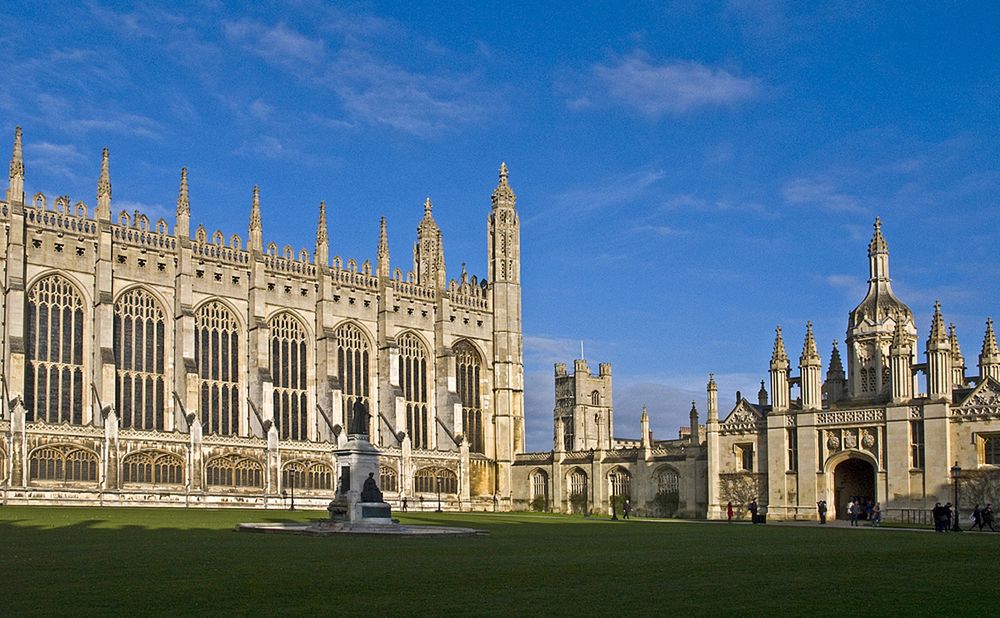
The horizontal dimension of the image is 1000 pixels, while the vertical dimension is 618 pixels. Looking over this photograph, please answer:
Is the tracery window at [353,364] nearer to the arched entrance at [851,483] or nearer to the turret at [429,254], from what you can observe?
the turret at [429,254]

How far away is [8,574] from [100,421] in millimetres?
45877

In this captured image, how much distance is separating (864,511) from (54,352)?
41652 mm

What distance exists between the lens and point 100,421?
6225 centimetres

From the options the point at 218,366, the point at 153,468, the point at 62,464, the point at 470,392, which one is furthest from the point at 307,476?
the point at 470,392

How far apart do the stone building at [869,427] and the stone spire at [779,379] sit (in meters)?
0.05

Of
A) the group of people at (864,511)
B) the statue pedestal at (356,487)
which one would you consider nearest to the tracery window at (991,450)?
the group of people at (864,511)

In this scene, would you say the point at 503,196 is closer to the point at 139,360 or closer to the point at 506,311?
the point at 506,311

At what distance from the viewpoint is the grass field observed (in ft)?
48.0

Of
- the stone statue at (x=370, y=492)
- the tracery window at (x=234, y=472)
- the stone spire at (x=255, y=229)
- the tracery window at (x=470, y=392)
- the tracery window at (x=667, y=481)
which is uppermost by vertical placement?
the stone spire at (x=255, y=229)

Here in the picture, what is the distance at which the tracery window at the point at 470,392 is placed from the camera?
84.4m

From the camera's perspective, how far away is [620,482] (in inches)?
2869

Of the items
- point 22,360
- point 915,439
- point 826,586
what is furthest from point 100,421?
point 826,586

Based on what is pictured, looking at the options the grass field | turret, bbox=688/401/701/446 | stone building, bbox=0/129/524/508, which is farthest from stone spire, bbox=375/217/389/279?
the grass field

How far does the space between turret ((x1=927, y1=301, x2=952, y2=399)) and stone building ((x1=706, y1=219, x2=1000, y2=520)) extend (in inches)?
1.8
